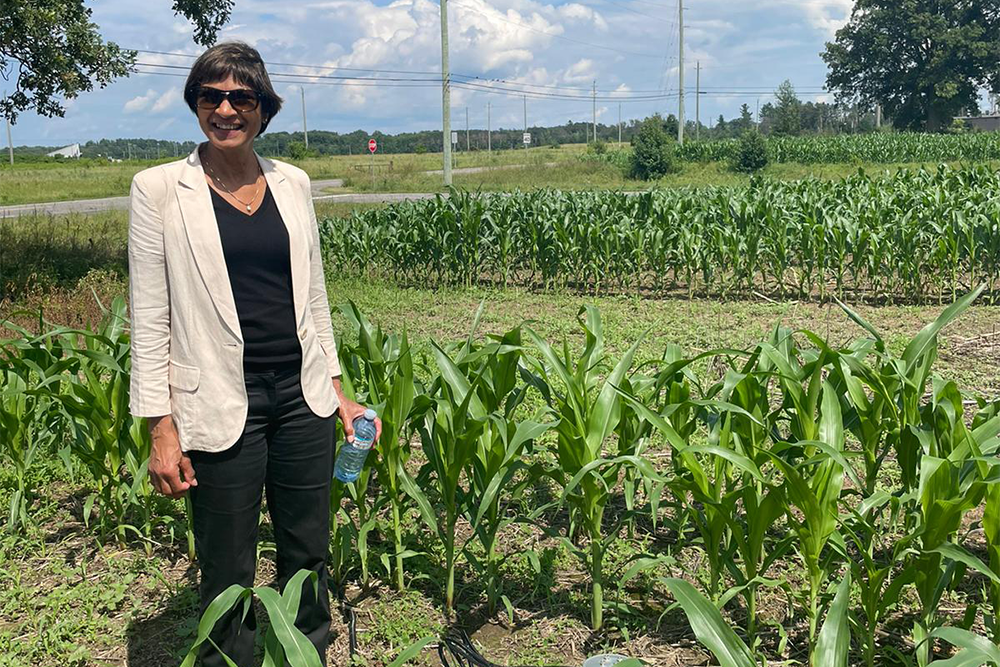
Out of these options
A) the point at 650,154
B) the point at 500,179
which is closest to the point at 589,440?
the point at 650,154

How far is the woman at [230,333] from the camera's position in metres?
2.10

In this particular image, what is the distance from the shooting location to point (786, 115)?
70.1 m

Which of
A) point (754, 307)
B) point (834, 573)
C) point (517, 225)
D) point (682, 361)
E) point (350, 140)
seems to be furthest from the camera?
point (350, 140)

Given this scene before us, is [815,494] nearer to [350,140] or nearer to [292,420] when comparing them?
[292,420]

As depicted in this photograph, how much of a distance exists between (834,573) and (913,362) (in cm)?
85

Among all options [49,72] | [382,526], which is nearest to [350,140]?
[49,72]

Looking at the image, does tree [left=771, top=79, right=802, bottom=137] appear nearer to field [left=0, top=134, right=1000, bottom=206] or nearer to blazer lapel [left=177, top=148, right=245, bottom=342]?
field [left=0, top=134, right=1000, bottom=206]

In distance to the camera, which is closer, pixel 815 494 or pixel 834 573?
pixel 815 494

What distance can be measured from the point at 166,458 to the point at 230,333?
1.19 feet

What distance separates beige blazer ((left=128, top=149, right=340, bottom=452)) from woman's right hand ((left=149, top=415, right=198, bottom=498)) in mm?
25

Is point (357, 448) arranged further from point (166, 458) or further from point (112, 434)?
point (112, 434)

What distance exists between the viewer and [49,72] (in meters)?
9.66

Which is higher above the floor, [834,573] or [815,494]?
[815,494]

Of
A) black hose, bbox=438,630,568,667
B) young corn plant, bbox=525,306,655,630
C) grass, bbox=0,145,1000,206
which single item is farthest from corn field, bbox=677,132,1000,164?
black hose, bbox=438,630,568,667
